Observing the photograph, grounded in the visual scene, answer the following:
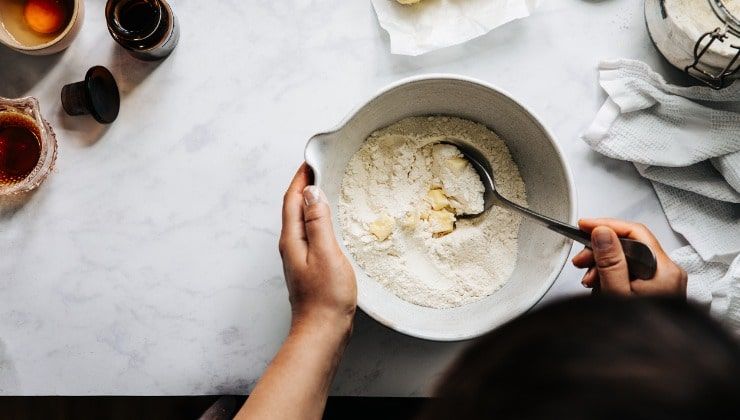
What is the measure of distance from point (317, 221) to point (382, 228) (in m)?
0.12

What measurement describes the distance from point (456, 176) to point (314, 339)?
0.28 metres

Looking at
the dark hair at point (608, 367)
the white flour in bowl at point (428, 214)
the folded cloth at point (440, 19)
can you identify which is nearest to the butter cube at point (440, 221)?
the white flour in bowl at point (428, 214)

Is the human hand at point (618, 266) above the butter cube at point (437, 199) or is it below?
below

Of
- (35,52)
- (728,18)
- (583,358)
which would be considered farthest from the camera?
(35,52)

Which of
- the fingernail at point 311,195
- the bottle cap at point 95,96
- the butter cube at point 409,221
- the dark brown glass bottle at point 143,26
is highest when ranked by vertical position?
Result: the dark brown glass bottle at point 143,26

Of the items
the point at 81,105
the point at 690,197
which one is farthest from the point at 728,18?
the point at 81,105

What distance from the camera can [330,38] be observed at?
2.89ft

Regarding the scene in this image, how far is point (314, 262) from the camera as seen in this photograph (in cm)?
72

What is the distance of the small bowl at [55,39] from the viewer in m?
0.83

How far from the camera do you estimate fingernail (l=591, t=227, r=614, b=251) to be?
0.69m

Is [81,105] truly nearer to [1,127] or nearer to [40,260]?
[1,127]

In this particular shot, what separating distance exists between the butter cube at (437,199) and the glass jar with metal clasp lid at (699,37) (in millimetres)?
364

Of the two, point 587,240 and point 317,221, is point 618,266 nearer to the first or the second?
point 587,240

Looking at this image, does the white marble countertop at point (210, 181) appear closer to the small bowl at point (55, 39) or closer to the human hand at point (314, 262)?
the small bowl at point (55, 39)
